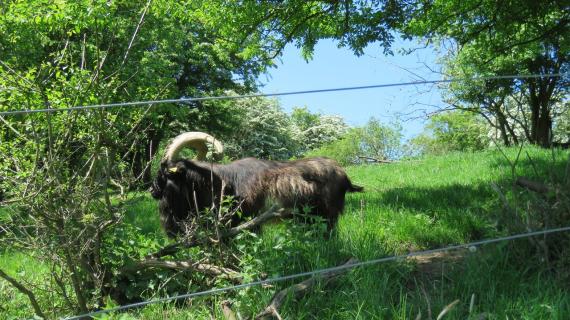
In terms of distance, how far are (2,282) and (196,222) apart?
224 cm

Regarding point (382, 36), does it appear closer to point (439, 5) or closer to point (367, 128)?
point (439, 5)

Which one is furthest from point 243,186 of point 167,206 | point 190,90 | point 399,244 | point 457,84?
point 190,90

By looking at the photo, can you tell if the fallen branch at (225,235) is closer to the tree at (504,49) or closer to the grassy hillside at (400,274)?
the grassy hillside at (400,274)

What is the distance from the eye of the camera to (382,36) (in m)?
9.37

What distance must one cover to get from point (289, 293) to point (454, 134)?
93.5 feet

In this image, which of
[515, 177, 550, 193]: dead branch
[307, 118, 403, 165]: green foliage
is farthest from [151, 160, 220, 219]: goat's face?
[307, 118, 403, 165]: green foliage

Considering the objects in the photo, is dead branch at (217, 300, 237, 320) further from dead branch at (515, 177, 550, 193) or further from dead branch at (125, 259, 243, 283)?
dead branch at (515, 177, 550, 193)

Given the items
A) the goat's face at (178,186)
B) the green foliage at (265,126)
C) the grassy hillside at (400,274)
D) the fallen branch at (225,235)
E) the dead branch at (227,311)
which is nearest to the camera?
the grassy hillside at (400,274)

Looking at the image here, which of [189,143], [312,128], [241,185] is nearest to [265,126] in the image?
[312,128]

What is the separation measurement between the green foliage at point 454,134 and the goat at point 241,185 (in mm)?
23232

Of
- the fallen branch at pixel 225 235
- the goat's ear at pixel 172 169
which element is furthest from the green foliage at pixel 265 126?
the fallen branch at pixel 225 235

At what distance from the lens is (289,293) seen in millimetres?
3990

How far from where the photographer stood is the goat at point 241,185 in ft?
20.2

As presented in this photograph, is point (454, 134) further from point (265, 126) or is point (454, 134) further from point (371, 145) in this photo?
point (371, 145)
